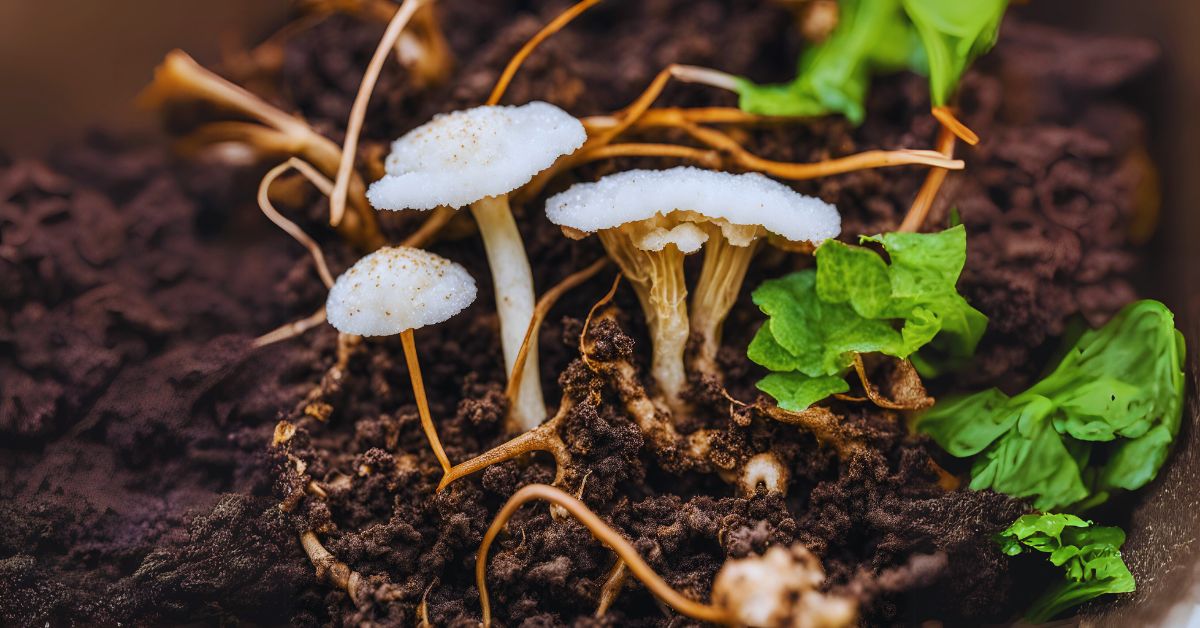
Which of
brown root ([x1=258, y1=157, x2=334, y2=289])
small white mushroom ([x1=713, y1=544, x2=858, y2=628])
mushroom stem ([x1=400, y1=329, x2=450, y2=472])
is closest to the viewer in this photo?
small white mushroom ([x1=713, y1=544, x2=858, y2=628])

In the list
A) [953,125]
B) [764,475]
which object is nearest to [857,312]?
[764,475]

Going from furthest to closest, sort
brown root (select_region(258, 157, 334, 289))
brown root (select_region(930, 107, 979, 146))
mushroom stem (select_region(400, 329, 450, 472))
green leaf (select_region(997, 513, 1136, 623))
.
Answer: brown root (select_region(258, 157, 334, 289)), brown root (select_region(930, 107, 979, 146)), mushroom stem (select_region(400, 329, 450, 472)), green leaf (select_region(997, 513, 1136, 623))

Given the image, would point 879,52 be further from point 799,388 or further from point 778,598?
point 778,598

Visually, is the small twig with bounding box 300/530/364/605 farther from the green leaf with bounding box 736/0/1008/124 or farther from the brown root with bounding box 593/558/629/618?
the green leaf with bounding box 736/0/1008/124

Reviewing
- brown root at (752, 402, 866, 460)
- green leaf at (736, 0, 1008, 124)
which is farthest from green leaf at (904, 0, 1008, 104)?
brown root at (752, 402, 866, 460)

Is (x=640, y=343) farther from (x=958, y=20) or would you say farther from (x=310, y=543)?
(x=958, y=20)

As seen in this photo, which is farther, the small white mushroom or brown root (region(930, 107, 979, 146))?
brown root (region(930, 107, 979, 146))
